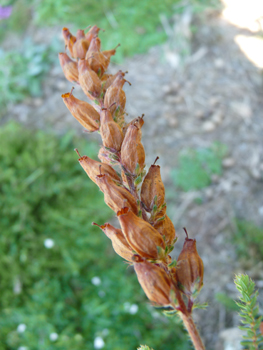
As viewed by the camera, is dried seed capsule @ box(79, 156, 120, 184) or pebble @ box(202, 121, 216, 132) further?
pebble @ box(202, 121, 216, 132)

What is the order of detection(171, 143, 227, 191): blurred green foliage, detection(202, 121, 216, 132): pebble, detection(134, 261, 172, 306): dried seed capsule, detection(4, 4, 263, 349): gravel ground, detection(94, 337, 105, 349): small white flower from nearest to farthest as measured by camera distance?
detection(134, 261, 172, 306): dried seed capsule
detection(94, 337, 105, 349): small white flower
detection(4, 4, 263, 349): gravel ground
detection(171, 143, 227, 191): blurred green foliage
detection(202, 121, 216, 132): pebble

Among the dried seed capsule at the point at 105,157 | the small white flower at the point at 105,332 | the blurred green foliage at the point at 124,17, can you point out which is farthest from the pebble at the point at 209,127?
the dried seed capsule at the point at 105,157

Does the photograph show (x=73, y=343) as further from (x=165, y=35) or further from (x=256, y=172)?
(x=165, y=35)

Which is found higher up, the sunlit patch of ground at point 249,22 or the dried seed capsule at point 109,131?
the sunlit patch of ground at point 249,22

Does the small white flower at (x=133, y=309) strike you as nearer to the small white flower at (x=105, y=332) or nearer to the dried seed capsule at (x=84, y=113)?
the small white flower at (x=105, y=332)

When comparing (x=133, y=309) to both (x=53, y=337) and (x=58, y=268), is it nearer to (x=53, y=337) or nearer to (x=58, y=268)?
(x=53, y=337)

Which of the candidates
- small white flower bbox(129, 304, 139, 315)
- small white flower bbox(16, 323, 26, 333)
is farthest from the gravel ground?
small white flower bbox(16, 323, 26, 333)

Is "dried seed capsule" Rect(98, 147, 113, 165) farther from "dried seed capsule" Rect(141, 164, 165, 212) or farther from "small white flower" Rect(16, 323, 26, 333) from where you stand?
"small white flower" Rect(16, 323, 26, 333)
